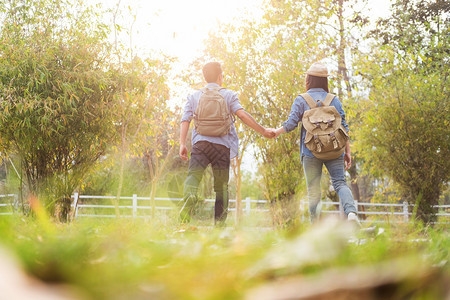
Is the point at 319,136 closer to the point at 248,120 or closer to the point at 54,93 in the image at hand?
the point at 248,120

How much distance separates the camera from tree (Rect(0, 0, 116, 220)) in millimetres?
6934

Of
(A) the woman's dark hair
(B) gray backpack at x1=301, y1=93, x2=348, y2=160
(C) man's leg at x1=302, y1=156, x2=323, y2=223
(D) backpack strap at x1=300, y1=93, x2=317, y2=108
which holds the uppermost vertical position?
(A) the woman's dark hair

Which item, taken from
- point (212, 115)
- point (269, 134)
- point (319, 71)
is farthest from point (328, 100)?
point (212, 115)

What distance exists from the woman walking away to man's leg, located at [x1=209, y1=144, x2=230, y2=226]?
0.70 meters

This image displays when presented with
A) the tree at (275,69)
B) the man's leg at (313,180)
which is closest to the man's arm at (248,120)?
the man's leg at (313,180)

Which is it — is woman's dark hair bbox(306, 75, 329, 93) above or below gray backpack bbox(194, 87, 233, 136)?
above

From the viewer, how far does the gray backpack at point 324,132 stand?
14.7 feet

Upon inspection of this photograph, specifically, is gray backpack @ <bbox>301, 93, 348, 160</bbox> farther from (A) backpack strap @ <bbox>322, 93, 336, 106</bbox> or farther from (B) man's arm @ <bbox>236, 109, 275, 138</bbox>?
(B) man's arm @ <bbox>236, 109, 275, 138</bbox>

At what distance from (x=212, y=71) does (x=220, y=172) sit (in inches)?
44.4

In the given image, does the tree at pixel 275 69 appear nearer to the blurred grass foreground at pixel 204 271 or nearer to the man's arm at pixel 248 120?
the man's arm at pixel 248 120

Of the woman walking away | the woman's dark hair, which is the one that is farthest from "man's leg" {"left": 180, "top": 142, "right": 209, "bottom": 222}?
the woman's dark hair

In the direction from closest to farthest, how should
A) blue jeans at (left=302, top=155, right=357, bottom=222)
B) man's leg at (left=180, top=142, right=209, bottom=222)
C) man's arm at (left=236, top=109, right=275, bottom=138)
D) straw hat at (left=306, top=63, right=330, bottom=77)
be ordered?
man's leg at (left=180, top=142, right=209, bottom=222)
blue jeans at (left=302, top=155, right=357, bottom=222)
straw hat at (left=306, top=63, right=330, bottom=77)
man's arm at (left=236, top=109, right=275, bottom=138)

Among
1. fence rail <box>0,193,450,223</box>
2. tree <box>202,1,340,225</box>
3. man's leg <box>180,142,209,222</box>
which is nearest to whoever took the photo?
fence rail <box>0,193,450,223</box>

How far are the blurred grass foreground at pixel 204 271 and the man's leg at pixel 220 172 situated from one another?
3.46 metres
